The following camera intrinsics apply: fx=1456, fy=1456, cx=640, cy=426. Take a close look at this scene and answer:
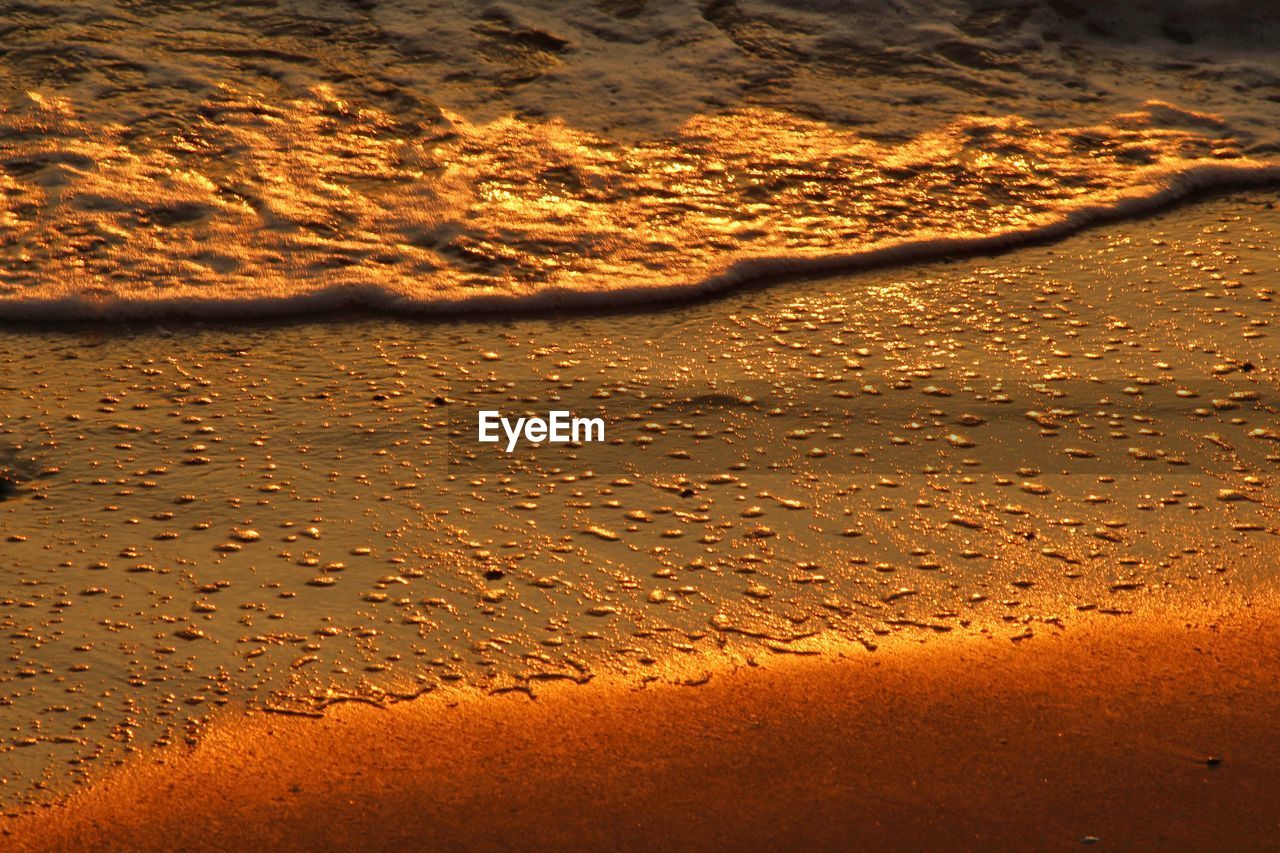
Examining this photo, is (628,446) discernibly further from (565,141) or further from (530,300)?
(565,141)

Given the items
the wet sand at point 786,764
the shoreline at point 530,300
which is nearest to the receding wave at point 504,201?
the shoreline at point 530,300

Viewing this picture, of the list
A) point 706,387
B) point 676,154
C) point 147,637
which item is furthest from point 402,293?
point 147,637

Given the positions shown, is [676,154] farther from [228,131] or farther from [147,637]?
[147,637]

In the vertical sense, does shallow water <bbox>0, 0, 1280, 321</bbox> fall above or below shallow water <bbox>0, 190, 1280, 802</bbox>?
above

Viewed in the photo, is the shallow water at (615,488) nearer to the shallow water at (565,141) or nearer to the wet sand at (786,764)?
the wet sand at (786,764)

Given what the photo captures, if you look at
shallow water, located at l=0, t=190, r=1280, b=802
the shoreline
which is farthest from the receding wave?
shallow water, located at l=0, t=190, r=1280, b=802

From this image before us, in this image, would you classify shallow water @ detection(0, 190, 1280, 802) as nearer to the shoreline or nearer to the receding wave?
the shoreline
